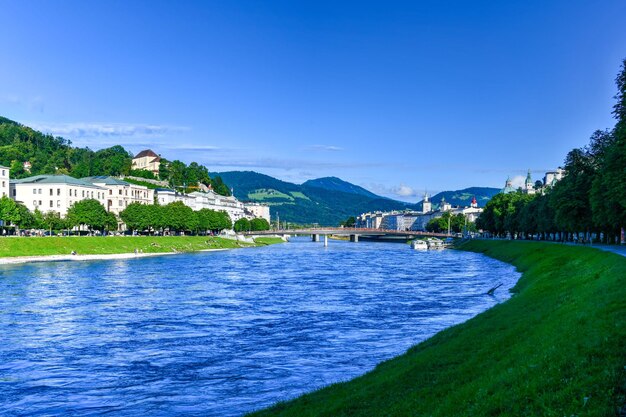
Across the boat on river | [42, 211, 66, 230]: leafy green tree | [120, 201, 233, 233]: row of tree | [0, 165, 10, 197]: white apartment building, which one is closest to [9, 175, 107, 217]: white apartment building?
[0, 165, 10, 197]: white apartment building

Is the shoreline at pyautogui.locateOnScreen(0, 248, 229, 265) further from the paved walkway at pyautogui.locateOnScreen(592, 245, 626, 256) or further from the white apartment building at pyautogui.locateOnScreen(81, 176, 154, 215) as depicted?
the paved walkway at pyautogui.locateOnScreen(592, 245, 626, 256)

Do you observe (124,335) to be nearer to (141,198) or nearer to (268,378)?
(268,378)

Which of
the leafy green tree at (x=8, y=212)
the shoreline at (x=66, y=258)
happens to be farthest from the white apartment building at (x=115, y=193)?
the shoreline at (x=66, y=258)

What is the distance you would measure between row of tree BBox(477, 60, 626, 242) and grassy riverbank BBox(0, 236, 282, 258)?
6702 cm

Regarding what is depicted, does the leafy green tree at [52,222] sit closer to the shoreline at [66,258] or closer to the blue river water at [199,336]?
the shoreline at [66,258]

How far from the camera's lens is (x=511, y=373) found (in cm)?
1531

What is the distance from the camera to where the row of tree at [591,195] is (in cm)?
5488

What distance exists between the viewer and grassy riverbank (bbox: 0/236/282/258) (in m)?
94.6

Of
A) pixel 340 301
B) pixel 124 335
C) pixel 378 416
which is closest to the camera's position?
pixel 378 416

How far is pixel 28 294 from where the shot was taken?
50219 millimetres

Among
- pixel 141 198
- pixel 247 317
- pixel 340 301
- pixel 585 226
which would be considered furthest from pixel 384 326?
pixel 141 198

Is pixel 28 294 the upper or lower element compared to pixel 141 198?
lower

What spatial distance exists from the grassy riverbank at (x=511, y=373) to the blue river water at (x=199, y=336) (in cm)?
301

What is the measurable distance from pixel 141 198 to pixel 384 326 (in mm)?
166182
